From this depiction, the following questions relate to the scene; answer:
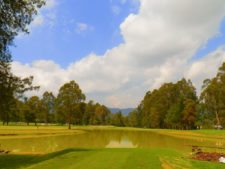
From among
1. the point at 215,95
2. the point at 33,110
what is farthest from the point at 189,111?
the point at 33,110

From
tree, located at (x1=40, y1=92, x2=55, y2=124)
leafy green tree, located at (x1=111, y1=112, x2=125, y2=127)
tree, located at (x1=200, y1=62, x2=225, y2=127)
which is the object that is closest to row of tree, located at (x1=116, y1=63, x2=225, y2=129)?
tree, located at (x1=200, y1=62, x2=225, y2=127)

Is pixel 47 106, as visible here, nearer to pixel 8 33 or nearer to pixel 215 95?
pixel 215 95

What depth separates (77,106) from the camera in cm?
10038

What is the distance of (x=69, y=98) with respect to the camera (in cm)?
9919

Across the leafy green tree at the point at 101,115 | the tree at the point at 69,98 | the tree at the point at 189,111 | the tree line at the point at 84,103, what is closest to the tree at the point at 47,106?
the tree line at the point at 84,103

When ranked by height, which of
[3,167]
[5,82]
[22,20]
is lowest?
[3,167]

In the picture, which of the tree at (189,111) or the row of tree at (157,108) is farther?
the tree at (189,111)

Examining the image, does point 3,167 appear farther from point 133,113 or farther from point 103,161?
point 133,113

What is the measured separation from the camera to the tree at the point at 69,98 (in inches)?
3868

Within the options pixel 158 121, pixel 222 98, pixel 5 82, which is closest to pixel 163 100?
pixel 158 121

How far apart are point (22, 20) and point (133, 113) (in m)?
150

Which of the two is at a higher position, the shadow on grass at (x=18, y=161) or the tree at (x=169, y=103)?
the tree at (x=169, y=103)

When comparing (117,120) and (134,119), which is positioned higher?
(134,119)

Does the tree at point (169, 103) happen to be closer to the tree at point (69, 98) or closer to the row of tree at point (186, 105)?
the row of tree at point (186, 105)
